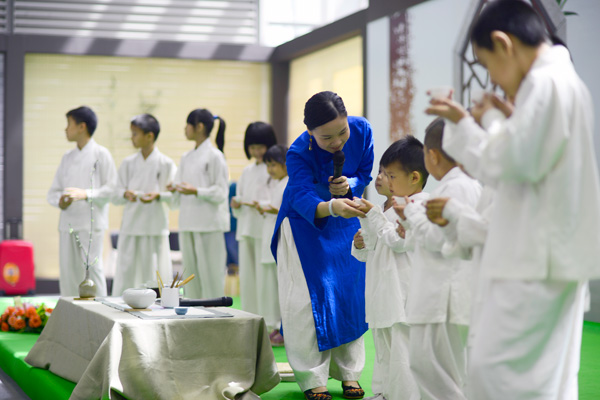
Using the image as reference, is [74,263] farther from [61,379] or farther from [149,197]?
[61,379]

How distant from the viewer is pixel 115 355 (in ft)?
9.89

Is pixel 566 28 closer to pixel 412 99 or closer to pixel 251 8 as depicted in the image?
pixel 412 99

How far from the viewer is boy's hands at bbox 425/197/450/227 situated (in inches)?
86.4

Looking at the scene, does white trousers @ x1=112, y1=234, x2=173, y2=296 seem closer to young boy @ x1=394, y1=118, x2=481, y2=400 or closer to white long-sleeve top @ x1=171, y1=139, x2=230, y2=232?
white long-sleeve top @ x1=171, y1=139, x2=230, y2=232

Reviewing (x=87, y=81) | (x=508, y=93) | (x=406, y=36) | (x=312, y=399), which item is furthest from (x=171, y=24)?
(x=508, y=93)

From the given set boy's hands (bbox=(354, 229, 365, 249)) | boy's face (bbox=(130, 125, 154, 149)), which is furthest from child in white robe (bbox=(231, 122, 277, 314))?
boy's hands (bbox=(354, 229, 365, 249))

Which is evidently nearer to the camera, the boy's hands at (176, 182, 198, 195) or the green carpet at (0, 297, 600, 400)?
the green carpet at (0, 297, 600, 400)

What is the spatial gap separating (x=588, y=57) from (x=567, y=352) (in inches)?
181

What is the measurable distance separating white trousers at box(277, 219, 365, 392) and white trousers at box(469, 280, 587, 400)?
1552 millimetres

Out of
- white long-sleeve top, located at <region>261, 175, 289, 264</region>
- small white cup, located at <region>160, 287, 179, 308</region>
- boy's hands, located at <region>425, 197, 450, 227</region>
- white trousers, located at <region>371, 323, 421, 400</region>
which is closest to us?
boy's hands, located at <region>425, 197, 450, 227</region>

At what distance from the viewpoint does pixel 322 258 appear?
11.6ft

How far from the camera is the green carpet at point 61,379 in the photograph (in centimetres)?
356

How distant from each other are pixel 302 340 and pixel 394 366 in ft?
1.92

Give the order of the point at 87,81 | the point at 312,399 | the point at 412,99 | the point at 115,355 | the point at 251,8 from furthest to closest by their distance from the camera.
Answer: the point at 251,8, the point at 87,81, the point at 412,99, the point at 312,399, the point at 115,355
